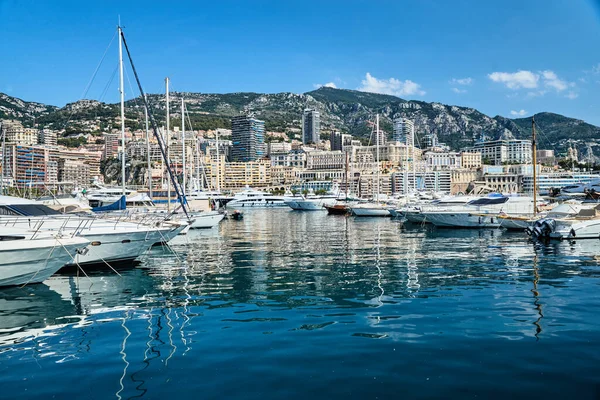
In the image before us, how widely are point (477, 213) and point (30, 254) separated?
3333cm

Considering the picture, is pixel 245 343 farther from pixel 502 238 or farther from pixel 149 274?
pixel 502 238

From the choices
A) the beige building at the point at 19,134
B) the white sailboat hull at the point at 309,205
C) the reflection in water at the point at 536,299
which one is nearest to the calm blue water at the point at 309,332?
the reflection in water at the point at 536,299

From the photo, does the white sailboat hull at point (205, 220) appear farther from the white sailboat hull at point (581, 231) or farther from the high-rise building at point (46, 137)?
the high-rise building at point (46, 137)

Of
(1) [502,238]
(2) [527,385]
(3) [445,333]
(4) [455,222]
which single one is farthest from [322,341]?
(4) [455,222]

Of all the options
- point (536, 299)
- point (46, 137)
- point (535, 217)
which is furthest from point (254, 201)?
point (536, 299)

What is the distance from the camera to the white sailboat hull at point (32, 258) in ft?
44.7

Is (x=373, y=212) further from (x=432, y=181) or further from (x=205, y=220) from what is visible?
(x=432, y=181)

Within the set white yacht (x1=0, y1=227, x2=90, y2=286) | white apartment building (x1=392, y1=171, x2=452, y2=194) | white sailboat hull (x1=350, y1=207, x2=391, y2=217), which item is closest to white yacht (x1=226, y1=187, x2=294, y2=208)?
white apartment building (x1=392, y1=171, x2=452, y2=194)

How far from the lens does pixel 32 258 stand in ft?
46.0

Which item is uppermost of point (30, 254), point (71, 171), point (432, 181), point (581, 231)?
point (71, 171)

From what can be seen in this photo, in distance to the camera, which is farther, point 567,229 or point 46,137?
point 46,137

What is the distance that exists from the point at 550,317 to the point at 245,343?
21.1ft

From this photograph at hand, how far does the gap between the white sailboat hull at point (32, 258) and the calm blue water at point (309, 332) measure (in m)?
0.44

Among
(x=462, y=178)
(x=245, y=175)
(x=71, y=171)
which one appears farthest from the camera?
(x=245, y=175)
